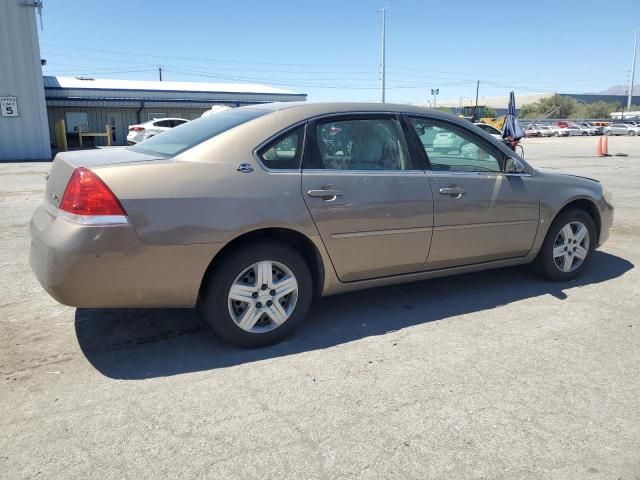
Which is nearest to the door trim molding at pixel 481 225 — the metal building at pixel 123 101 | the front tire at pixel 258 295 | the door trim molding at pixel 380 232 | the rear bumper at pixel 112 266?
the door trim molding at pixel 380 232

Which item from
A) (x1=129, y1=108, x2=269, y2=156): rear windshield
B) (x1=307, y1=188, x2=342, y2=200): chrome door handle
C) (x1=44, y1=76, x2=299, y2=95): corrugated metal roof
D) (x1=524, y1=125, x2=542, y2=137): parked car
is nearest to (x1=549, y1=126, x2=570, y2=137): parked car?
(x1=524, y1=125, x2=542, y2=137): parked car

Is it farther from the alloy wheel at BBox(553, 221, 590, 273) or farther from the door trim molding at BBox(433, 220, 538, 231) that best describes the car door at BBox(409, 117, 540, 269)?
the alloy wheel at BBox(553, 221, 590, 273)

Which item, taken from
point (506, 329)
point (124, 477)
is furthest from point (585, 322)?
point (124, 477)

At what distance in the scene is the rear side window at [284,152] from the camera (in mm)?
3486

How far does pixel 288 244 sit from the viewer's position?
3.58 metres

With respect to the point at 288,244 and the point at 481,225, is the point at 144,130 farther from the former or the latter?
the point at 288,244

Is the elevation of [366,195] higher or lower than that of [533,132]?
higher

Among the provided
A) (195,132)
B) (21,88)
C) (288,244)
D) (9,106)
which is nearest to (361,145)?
(288,244)

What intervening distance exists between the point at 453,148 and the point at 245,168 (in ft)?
6.22

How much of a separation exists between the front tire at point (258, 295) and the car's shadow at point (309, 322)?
0.14 metres

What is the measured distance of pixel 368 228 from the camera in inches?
148

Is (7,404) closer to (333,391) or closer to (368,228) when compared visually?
(333,391)

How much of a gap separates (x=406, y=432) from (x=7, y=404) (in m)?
2.09

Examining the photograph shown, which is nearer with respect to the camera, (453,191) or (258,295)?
(258,295)
